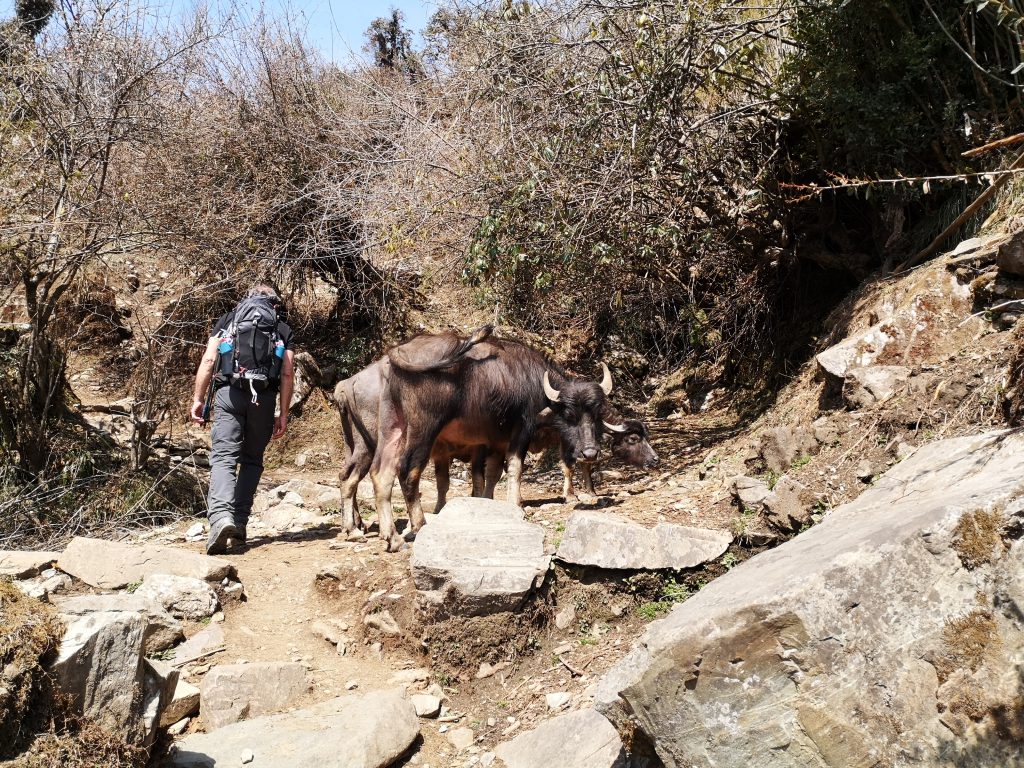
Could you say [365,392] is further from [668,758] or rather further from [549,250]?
[668,758]

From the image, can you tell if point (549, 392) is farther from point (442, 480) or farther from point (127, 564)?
point (127, 564)

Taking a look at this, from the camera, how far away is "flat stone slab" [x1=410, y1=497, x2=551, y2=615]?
19.5ft

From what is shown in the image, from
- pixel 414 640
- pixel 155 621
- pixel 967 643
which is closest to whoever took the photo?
pixel 967 643

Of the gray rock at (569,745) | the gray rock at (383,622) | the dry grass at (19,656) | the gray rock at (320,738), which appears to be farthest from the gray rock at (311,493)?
the dry grass at (19,656)

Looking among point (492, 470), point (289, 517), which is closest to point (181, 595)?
point (289, 517)

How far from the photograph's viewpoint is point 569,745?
4.89 m

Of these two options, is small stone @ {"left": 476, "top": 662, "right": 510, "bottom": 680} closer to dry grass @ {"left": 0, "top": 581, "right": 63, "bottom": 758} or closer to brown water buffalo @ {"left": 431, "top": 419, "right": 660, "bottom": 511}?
dry grass @ {"left": 0, "top": 581, "right": 63, "bottom": 758}

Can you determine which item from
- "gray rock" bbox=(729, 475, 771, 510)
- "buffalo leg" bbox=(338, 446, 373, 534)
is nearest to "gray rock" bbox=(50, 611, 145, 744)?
"gray rock" bbox=(729, 475, 771, 510)

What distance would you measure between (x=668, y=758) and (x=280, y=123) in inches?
450

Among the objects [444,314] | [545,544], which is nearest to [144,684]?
[545,544]

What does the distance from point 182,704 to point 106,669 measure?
4.46 ft

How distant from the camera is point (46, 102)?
30.6ft

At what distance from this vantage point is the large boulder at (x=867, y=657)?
3.41 meters

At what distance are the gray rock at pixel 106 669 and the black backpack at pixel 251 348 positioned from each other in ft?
12.0
